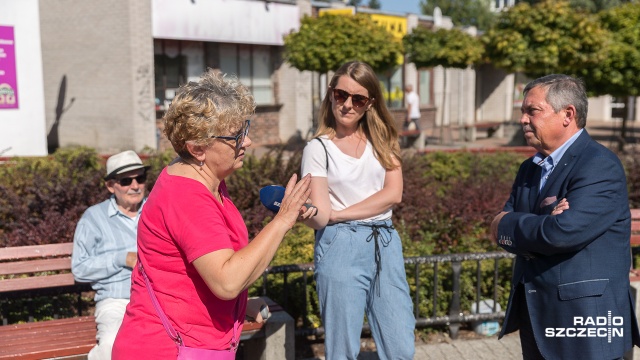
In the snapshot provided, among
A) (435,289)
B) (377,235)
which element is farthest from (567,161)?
(435,289)

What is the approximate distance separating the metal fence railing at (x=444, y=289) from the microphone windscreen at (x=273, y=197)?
2043mm

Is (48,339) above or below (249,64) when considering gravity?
below

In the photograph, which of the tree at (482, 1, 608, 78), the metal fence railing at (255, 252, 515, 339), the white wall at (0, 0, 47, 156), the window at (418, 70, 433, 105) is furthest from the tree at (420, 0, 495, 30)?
the metal fence railing at (255, 252, 515, 339)

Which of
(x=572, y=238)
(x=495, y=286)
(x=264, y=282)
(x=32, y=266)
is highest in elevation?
(x=572, y=238)

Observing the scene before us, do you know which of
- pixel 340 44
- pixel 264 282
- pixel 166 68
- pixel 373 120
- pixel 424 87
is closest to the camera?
pixel 373 120

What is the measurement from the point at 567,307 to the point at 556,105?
2.72 feet

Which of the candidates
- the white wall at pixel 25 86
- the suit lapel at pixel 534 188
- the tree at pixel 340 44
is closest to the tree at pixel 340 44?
the tree at pixel 340 44

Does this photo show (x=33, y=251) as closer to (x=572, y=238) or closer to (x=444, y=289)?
(x=444, y=289)

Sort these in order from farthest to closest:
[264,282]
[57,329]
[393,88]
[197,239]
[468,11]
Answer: [468,11] < [393,88] < [264,282] < [57,329] < [197,239]

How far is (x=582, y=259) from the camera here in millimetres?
2777

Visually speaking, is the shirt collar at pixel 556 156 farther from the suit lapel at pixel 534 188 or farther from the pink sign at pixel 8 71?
the pink sign at pixel 8 71

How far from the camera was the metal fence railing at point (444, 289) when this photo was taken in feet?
16.0

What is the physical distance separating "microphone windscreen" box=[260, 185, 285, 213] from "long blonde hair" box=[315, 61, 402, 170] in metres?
0.90

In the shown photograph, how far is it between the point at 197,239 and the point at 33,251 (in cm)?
264
